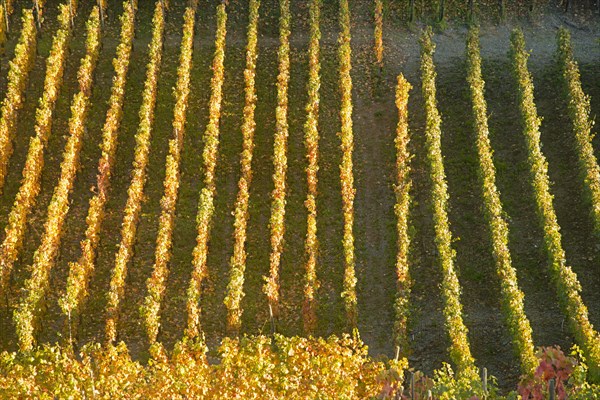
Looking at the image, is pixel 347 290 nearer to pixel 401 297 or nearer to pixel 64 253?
pixel 401 297

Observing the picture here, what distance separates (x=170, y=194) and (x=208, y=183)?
1.54 m

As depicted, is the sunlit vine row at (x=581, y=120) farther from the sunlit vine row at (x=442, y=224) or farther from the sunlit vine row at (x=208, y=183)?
the sunlit vine row at (x=208, y=183)

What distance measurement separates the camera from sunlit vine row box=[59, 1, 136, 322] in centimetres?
4459

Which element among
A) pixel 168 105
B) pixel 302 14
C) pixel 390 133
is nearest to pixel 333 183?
pixel 390 133

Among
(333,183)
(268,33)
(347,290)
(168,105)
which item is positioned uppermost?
(268,33)

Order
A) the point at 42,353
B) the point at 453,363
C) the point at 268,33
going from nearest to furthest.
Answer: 1. the point at 42,353
2. the point at 453,363
3. the point at 268,33

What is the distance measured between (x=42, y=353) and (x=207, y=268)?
321 inches

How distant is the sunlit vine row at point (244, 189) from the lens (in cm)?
4441

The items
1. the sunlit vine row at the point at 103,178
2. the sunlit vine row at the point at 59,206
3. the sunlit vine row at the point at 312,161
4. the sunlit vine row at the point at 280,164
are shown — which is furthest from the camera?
the sunlit vine row at the point at 280,164

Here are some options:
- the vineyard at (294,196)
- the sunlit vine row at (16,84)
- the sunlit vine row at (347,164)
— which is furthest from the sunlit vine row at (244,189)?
the sunlit vine row at (16,84)

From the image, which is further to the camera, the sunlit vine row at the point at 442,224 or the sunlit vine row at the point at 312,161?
the sunlit vine row at the point at 312,161

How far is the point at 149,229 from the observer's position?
160 ft

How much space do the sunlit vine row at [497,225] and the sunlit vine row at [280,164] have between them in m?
7.15

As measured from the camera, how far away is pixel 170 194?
4869 cm
